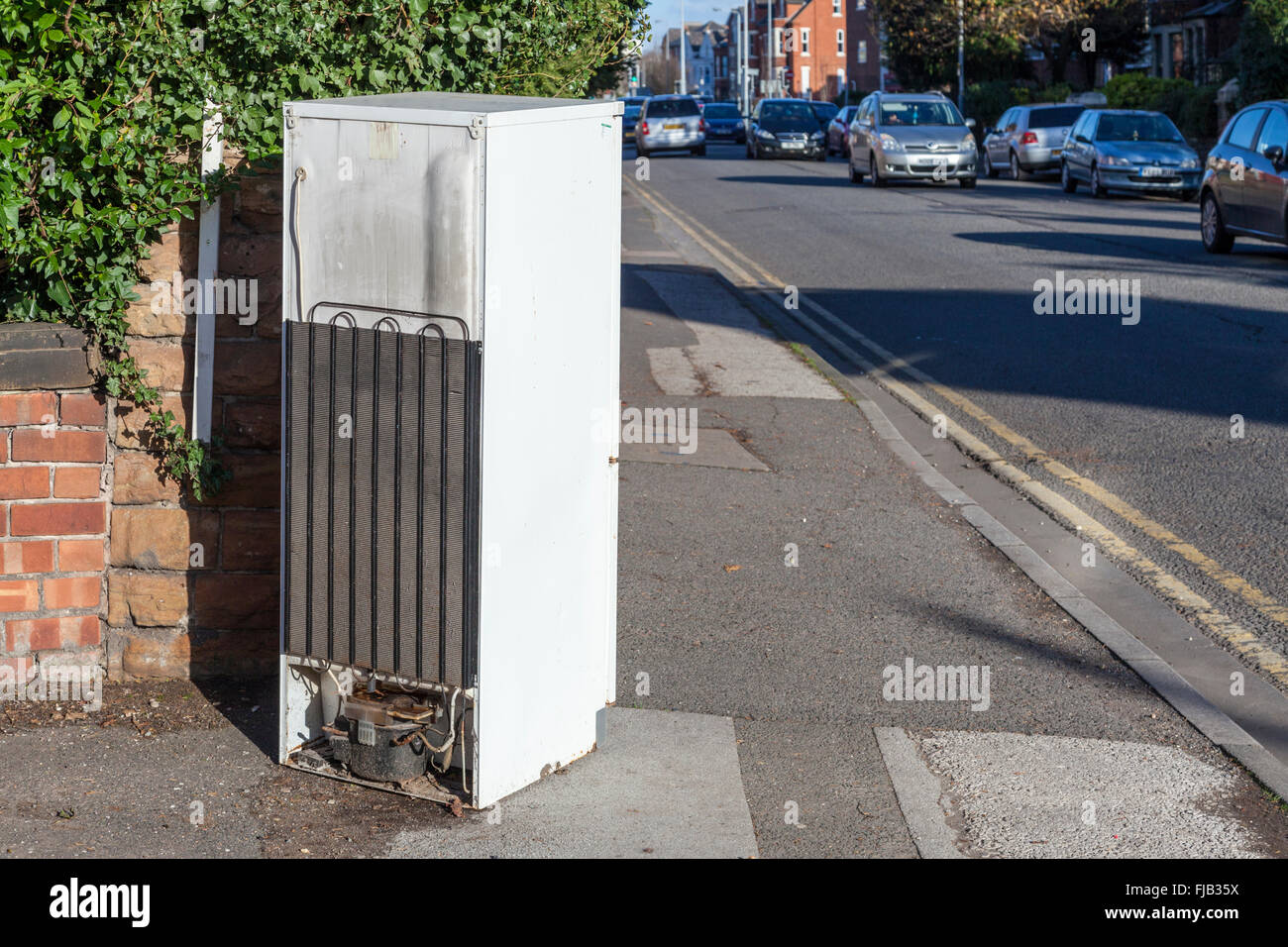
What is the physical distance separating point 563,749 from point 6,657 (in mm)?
1843

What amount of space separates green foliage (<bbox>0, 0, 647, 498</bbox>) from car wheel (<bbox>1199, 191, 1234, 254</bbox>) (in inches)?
580

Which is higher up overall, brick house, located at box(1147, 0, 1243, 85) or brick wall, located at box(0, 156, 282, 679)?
brick house, located at box(1147, 0, 1243, 85)

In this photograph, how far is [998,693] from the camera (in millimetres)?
5047

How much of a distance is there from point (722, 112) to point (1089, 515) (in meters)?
57.0

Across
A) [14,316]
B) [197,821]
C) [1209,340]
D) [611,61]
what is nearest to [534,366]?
[197,821]

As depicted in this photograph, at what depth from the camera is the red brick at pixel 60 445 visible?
4590 millimetres

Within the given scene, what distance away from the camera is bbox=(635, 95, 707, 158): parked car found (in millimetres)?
44438

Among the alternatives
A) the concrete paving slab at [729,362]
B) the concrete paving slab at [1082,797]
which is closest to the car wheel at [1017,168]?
the concrete paving slab at [729,362]

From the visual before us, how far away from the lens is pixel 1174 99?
4066cm

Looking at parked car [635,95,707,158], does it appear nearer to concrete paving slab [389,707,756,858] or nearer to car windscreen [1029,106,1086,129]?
car windscreen [1029,106,1086,129]

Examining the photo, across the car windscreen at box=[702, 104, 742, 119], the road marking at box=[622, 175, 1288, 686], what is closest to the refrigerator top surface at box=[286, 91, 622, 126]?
the road marking at box=[622, 175, 1288, 686]

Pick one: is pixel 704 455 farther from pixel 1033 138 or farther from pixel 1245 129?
pixel 1033 138

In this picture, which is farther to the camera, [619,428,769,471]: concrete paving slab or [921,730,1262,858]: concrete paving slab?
[619,428,769,471]: concrete paving slab

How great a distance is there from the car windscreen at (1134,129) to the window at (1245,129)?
29.5 ft
